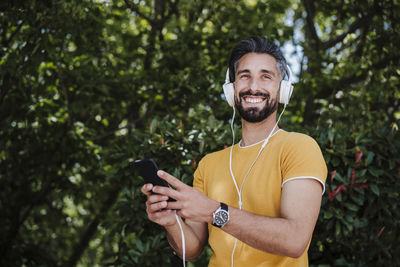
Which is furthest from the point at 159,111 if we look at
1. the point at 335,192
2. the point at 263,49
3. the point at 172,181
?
the point at 172,181

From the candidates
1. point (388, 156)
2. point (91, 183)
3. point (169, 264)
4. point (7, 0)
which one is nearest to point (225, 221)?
point (169, 264)

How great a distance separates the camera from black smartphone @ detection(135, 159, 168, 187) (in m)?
1.67

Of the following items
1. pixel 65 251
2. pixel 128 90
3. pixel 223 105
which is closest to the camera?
pixel 223 105

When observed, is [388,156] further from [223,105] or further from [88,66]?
[88,66]

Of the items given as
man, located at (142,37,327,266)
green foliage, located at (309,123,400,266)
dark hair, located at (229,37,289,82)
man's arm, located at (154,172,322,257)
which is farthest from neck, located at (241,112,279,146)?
green foliage, located at (309,123,400,266)

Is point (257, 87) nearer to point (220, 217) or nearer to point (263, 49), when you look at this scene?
point (263, 49)

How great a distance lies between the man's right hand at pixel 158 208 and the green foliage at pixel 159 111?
2.56 feet

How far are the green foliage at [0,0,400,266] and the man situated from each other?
0.63m

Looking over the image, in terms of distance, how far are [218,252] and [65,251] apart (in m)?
6.52

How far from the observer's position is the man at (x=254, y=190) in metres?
1.66

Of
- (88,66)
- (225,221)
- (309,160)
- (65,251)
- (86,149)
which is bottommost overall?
(65,251)

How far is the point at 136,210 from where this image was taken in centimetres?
377

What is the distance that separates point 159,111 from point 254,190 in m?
3.59

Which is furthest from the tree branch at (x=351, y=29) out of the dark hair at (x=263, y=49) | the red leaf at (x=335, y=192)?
the dark hair at (x=263, y=49)
